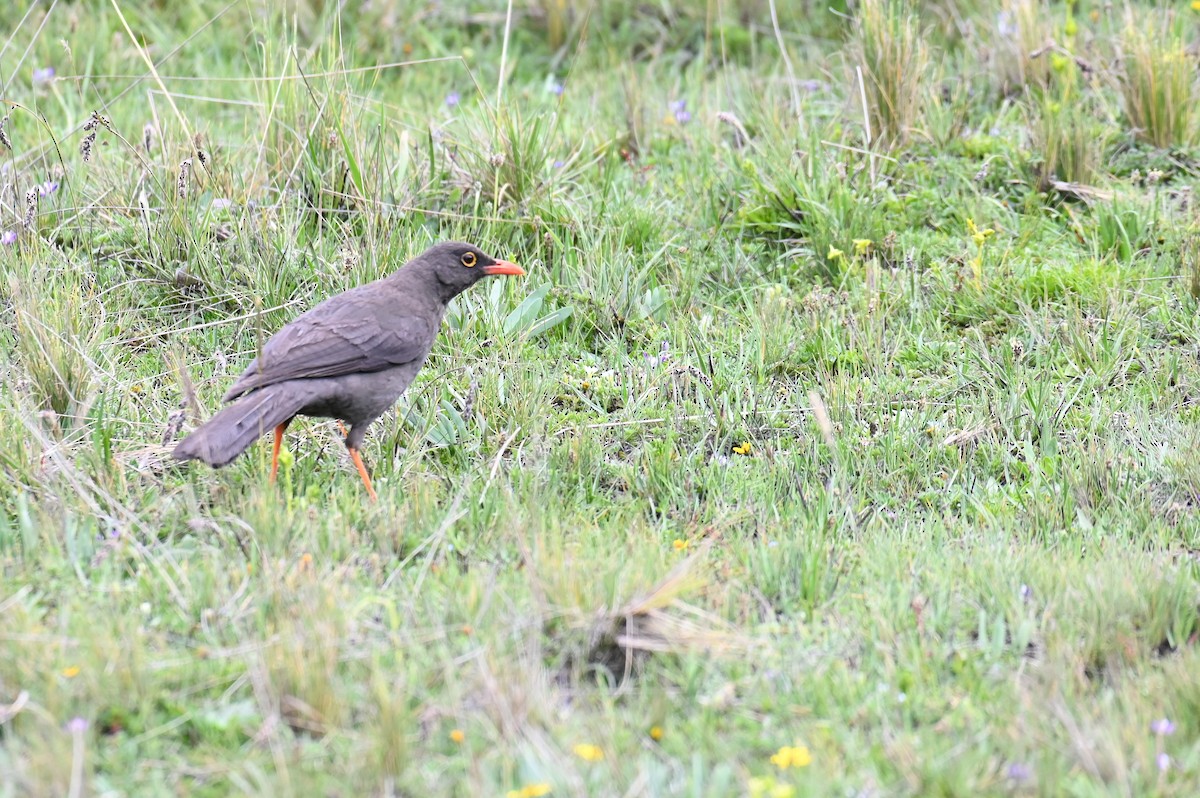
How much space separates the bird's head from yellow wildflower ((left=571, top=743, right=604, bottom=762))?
9.19 feet

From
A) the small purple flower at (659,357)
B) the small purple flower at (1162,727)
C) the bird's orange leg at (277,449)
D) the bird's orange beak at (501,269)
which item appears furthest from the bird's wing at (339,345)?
the small purple flower at (1162,727)

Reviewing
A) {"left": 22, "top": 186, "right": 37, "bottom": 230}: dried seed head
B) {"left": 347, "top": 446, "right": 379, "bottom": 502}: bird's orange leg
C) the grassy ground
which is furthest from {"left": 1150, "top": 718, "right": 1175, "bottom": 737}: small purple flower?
{"left": 22, "top": 186, "right": 37, "bottom": 230}: dried seed head

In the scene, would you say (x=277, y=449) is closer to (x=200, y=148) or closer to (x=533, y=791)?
(x=200, y=148)

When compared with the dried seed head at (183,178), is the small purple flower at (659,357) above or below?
below

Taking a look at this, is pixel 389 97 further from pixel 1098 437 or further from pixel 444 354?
pixel 1098 437

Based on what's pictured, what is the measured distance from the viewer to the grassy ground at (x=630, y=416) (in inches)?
134

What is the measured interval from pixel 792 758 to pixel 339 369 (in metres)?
2.46

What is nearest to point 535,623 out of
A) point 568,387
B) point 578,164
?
point 568,387

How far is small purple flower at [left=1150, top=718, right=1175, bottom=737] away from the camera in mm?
3266

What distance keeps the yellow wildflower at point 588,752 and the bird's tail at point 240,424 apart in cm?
182

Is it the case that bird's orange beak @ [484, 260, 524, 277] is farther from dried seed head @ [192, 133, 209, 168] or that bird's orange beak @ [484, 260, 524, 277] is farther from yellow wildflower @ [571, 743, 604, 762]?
yellow wildflower @ [571, 743, 604, 762]

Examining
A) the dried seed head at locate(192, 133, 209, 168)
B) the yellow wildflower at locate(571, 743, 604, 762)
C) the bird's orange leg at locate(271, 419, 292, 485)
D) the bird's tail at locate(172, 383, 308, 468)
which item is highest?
the dried seed head at locate(192, 133, 209, 168)

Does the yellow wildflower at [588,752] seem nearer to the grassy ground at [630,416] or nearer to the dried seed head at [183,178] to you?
the grassy ground at [630,416]

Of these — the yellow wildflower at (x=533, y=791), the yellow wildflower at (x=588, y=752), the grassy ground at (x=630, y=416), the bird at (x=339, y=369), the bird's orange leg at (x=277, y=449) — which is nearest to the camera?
the yellow wildflower at (x=533, y=791)
